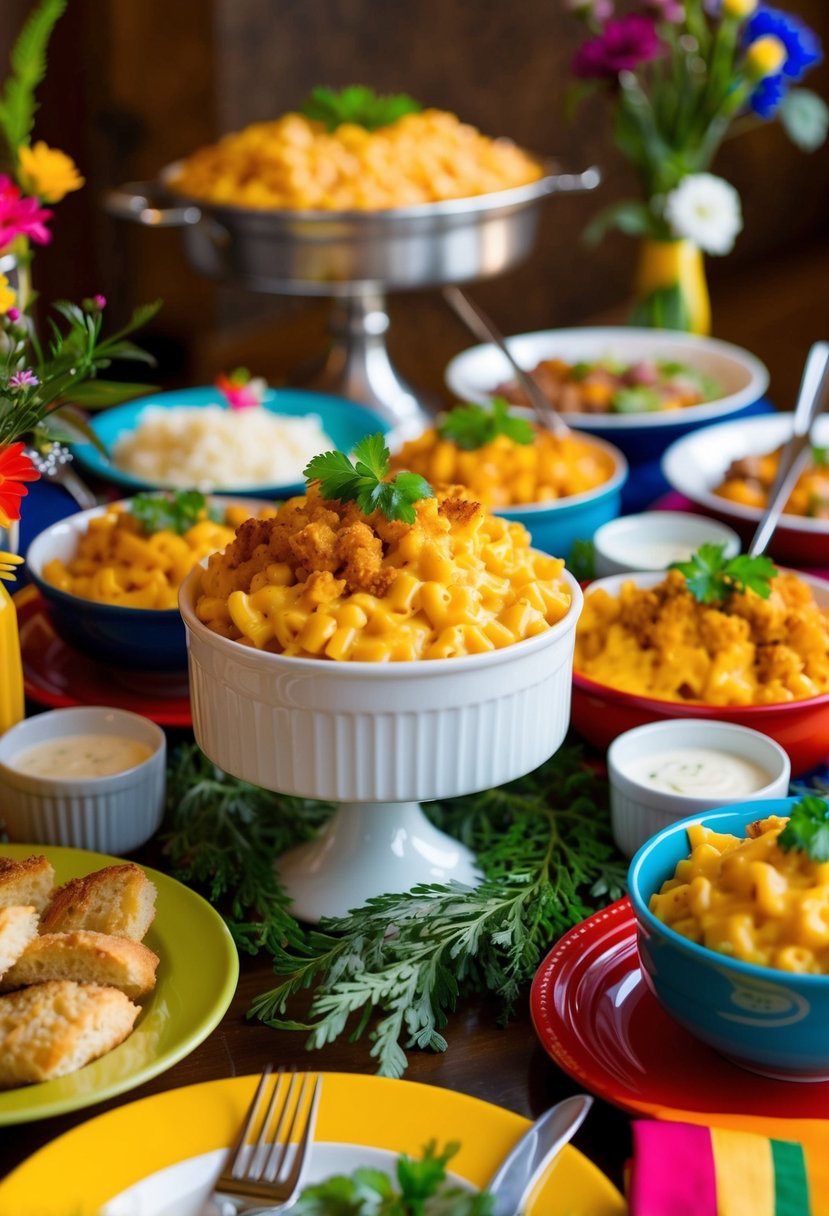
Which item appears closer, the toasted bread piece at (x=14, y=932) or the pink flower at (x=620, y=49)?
the toasted bread piece at (x=14, y=932)

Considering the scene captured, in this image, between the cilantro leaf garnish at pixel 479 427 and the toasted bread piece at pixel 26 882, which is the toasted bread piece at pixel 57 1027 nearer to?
the toasted bread piece at pixel 26 882

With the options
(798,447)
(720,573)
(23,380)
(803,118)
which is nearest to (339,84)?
(803,118)

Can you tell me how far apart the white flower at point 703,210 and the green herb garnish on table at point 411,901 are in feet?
5.80

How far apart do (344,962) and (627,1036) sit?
312 millimetres

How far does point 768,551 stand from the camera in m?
2.53

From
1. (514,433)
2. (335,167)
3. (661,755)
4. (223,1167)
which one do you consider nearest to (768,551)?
(514,433)

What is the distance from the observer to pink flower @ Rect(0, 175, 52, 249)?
1.80 m

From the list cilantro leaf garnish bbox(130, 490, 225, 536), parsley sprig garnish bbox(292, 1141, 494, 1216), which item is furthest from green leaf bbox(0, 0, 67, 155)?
parsley sprig garnish bbox(292, 1141, 494, 1216)

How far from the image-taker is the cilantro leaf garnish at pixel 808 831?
1.31 meters

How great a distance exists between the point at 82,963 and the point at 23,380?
0.68 metres

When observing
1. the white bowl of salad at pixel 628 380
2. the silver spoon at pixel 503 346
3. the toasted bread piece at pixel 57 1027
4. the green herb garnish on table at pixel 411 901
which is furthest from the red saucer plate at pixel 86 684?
the white bowl of salad at pixel 628 380

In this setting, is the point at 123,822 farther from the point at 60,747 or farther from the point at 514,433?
the point at 514,433

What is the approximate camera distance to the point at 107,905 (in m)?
1.48

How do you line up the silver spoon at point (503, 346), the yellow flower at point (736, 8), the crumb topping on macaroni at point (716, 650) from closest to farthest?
1. the crumb topping on macaroni at point (716, 650)
2. the silver spoon at point (503, 346)
3. the yellow flower at point (736, 8)
